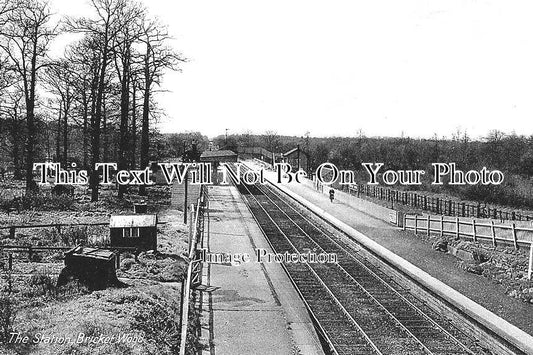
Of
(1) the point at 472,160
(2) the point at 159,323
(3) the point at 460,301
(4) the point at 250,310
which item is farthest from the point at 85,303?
(1) the point at 472,160

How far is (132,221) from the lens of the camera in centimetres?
1764

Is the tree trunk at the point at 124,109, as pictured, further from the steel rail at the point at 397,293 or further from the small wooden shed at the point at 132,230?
the small wooden shed at the point at 132,230

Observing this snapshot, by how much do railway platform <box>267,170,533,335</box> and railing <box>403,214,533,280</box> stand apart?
0.91 meters

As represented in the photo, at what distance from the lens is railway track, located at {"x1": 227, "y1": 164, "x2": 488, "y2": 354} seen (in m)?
11.6

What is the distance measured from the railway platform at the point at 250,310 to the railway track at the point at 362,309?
46 centimetres

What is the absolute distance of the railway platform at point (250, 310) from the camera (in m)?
11.5

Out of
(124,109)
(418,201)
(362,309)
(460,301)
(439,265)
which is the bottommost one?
(362,309)

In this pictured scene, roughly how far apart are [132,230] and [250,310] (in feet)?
19.4

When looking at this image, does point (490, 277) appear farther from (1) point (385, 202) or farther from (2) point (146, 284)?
(1) point (385, 202)

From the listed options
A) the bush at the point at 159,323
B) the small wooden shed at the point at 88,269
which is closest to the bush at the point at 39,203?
the small wooden shed at the point at 88,269

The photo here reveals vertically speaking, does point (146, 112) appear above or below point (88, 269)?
above

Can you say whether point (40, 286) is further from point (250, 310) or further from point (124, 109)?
point (124, 109)

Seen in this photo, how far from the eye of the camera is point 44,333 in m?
9.32

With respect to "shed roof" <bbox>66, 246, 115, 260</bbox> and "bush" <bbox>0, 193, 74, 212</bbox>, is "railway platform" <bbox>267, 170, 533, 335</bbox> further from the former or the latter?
"bush" <bbox>0, 193, 74, 212</bbox>
